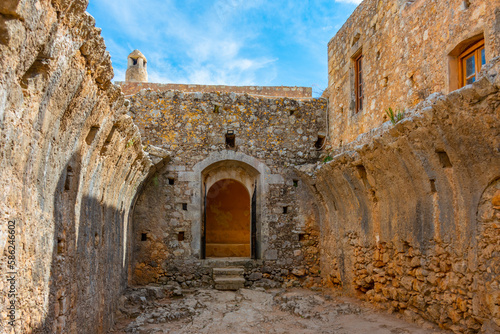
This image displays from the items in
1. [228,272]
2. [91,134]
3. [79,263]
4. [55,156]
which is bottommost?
[228,272]

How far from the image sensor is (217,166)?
9914 mm

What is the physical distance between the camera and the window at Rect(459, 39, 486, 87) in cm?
542

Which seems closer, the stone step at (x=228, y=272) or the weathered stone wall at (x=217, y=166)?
the stone step at (x=228, y=272)

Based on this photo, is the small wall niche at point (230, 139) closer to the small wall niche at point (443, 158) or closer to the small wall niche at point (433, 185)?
the small wall niche at point (433, 185)

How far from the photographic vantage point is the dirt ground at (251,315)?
5.89m

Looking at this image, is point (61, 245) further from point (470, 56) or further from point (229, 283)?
point (470, 56)

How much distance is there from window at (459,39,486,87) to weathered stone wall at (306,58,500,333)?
566 millimetres

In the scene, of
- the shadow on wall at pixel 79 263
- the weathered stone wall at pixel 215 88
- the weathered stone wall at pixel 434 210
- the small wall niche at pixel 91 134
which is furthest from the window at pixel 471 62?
the weathered stone wall at pixel 215 88

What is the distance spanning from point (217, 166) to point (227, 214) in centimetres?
567

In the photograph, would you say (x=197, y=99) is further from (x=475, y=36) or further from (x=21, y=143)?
(x=21, y=143)

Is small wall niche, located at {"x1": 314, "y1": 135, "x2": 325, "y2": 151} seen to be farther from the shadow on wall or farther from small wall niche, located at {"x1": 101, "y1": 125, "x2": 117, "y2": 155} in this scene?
small wall niche, located at {"x1": 101, "y1": 125, "x2": 117, "y2": 155}

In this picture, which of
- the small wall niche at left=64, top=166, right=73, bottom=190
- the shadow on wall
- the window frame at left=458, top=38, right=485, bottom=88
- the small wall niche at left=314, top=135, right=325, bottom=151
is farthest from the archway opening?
the small wall niche at left=64, top=166, right=73, bottom=190

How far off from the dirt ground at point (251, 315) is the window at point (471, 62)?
336 cm

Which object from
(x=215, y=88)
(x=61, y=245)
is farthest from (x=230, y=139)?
(x=61, y=245)
